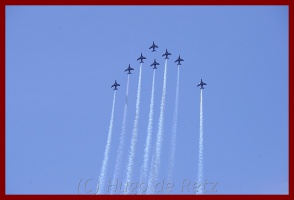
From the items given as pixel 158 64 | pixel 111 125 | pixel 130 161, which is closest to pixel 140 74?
pixel 158 64

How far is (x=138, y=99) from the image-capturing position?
11650cm

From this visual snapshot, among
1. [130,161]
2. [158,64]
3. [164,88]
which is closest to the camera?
[130,161]

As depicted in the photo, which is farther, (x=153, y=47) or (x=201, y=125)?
(x=153, y=47)

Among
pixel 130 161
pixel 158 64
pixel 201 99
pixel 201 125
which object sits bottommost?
pixel 130 161

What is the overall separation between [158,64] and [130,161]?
25.2 m

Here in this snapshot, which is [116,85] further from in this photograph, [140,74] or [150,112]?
[150,112]

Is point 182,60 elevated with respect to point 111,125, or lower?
elevated

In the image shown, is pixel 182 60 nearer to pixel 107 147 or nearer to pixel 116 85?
pixel 116 85

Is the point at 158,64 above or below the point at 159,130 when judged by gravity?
above

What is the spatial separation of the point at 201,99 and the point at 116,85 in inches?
732

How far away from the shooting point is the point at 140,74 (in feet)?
399

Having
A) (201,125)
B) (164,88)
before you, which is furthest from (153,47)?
(201,125)

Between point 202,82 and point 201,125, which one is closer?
point 201,125

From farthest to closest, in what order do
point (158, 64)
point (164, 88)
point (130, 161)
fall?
point (158, 64), point (164, 88), point (130, 161)
